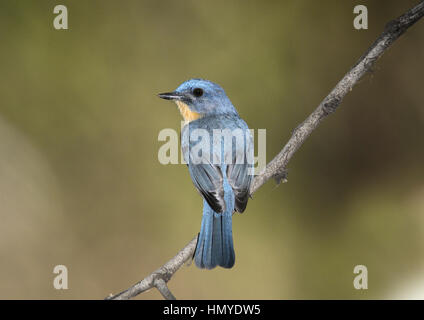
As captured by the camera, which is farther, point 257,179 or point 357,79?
point 257,179

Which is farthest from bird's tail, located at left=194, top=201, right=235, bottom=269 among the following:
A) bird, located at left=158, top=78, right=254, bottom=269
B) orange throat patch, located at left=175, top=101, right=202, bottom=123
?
orange throat patch, located at left=175, top=101, right=202, bottom=123

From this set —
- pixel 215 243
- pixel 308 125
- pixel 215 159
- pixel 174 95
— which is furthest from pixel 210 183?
pixel 174 95

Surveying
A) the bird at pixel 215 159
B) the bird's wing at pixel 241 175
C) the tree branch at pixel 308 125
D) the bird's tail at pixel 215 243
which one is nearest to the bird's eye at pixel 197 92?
the bird at pixel 215 159

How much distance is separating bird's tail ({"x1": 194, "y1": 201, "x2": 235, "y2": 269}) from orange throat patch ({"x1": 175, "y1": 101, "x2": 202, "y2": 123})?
590 mm

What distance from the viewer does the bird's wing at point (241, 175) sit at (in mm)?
1583

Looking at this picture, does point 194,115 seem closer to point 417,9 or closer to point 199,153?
point 199,153

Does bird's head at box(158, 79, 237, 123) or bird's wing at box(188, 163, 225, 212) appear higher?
bird's head at box(158, 79, 237, 123)

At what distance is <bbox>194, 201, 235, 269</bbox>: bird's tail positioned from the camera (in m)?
1.47

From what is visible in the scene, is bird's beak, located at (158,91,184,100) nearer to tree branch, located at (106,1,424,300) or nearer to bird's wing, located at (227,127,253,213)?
bird's wing, located at (227,127,253,213)

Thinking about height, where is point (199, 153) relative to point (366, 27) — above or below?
below

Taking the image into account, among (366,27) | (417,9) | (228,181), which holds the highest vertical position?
(366,27)

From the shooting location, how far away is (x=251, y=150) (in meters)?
1.79
